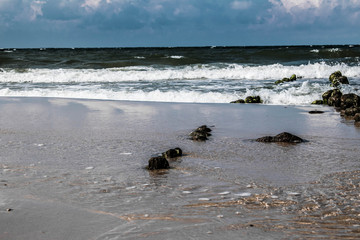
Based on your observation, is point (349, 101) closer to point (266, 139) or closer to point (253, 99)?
point (253, 99)

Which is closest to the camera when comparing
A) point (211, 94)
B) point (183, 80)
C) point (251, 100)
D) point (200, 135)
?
point (200, 135)

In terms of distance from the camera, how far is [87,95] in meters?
13.8

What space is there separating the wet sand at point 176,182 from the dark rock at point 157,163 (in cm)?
10

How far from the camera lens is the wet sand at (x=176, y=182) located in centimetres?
302

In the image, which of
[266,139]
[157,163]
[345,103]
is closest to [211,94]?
[345,103]

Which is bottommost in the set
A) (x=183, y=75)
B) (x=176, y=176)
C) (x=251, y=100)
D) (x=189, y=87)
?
(x=176, y=176)

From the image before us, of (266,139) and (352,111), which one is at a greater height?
(352,111)

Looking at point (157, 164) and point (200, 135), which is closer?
point (157, 164)

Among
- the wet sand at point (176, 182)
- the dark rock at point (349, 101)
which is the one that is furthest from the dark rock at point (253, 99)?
the wet sand at point (176, 182)

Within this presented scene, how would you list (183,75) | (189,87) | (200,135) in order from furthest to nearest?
(183,75) < (189,87) < (200,135)

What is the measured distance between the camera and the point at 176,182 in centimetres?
414

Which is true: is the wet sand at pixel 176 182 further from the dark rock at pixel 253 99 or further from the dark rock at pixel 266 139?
the dark rock at pixel 253 99

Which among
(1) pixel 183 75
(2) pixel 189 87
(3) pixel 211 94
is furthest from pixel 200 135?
(1) pixel 183 75

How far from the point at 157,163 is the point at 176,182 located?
0.55 meters
